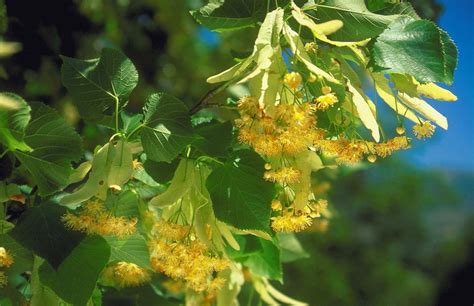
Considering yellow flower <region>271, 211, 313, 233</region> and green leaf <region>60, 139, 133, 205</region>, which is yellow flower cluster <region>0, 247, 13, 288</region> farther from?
yellow flower <region>271, 211, 313, 233</region>

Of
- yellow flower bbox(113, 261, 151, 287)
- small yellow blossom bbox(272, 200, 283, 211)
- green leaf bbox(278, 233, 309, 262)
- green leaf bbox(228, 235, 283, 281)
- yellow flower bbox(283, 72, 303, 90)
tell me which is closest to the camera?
yellow flower bbox(283, 72, 303, 90)

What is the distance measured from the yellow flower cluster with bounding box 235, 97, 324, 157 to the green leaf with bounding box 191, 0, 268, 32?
0.39 feet

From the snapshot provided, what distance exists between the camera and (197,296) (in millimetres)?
950

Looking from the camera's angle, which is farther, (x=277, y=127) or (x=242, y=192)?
(x=242, y=192)

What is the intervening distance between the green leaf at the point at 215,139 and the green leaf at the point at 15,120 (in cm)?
17

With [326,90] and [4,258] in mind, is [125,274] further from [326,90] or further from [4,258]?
[326,90]

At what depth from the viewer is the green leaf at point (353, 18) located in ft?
2.08

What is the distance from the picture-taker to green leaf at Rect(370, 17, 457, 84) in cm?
62

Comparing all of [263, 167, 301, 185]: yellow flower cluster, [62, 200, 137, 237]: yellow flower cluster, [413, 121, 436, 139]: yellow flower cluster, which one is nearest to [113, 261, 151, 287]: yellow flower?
[62, 200, 137, 237]: yellow flower cluster

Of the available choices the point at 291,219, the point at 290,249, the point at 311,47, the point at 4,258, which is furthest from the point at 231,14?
the point at 290,249

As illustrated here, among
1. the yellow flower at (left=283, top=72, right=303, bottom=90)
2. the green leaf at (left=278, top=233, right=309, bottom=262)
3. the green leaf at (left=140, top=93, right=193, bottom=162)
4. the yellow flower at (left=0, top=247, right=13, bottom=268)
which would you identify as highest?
the yellow flower at (left=283, top=72, right=303, bottom=90)

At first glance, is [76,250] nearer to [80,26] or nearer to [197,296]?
[197,296]

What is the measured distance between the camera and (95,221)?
26.3 inches

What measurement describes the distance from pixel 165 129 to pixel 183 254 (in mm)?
118
